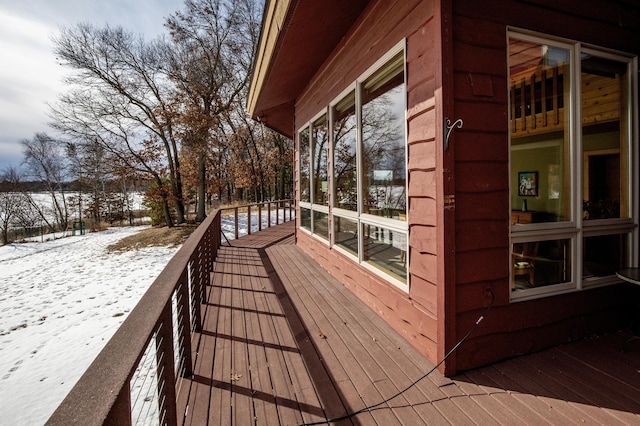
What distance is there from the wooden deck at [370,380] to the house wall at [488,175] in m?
0.23

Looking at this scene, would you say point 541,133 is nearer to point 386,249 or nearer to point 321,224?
point 386,249

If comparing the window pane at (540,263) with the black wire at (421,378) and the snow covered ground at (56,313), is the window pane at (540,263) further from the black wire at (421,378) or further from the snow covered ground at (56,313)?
the snow covered ground at (56,313)

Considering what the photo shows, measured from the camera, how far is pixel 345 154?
373 centimetres

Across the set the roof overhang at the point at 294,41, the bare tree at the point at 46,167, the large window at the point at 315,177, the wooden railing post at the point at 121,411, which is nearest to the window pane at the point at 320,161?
the large window at the point at 315,177

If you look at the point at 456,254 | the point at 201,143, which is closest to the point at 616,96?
the point at 456,254

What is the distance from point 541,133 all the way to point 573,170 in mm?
567

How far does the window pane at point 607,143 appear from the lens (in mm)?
2410

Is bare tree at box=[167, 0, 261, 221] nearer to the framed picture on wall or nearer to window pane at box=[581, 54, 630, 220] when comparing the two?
the framed picture on wall

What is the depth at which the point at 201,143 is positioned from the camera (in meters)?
14.6

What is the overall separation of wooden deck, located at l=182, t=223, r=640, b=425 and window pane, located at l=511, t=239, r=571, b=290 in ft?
1.62

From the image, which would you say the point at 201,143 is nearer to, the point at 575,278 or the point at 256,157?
the point at 256,157

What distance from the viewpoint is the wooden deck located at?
1684mm

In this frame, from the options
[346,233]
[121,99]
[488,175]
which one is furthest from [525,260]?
[121,99]

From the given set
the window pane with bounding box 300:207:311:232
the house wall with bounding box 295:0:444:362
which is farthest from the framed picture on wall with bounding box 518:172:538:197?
the window pane with bounding box 300:207:311:232
